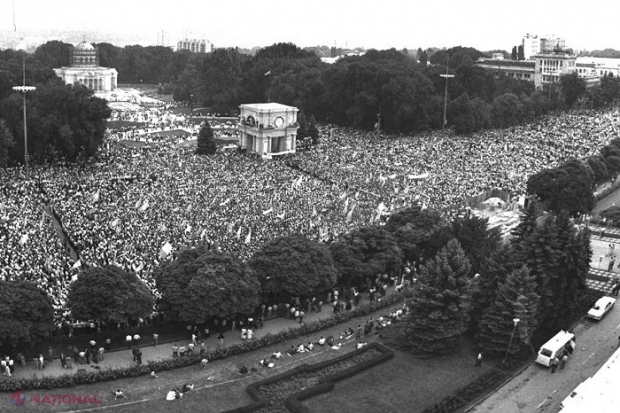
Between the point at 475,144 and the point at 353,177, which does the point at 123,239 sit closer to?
the point at 353,177

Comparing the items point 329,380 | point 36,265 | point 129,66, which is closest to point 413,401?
point 329,380

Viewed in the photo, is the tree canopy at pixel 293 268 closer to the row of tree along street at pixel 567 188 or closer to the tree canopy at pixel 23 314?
the tree canopy at pixel 23 314

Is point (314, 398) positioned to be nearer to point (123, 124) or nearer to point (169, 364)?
point (169, 364)

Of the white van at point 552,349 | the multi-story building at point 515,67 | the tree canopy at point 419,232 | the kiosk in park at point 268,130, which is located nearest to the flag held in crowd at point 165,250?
the tree canopy at point 419,232

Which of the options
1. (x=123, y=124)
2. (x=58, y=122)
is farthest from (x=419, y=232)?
(x=123, y=124)

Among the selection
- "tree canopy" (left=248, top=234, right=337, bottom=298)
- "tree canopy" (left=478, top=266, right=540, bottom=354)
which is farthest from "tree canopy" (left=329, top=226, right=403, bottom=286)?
"tree canopy" (left=478, top=266, right=540, bottom=354)
